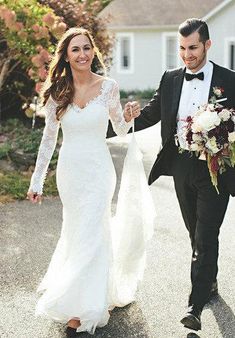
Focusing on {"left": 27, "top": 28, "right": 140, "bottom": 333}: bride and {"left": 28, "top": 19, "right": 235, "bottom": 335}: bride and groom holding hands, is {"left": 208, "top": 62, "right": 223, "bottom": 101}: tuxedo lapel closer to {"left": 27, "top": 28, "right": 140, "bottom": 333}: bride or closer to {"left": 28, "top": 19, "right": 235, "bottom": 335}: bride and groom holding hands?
{"left": 28, "top": 19, "right": 235, "bottom": 335}: bride and groom holding hands

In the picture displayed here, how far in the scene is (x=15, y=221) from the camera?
7.47m

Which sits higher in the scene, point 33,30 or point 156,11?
point 33,30

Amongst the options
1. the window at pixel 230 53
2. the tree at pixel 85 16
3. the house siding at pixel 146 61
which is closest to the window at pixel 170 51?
the house siding at pixel 146 61

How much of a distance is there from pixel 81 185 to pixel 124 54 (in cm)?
2449

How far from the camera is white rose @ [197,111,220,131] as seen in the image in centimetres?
416

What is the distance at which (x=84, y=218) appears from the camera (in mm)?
4441

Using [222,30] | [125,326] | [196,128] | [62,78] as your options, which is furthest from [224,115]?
[222,30]

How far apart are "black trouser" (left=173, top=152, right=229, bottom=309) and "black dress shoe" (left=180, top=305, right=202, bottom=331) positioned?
70 millimetres

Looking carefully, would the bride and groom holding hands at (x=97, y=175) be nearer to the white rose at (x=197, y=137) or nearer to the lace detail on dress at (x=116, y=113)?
the lace detail on dress at (x=116, y=113)

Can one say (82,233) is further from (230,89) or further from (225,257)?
(225,257)

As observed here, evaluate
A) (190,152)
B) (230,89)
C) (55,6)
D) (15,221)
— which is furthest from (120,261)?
(55,6)

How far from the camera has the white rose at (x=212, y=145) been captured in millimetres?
4180

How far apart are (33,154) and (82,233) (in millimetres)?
6100

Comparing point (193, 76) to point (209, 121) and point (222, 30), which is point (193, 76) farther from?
point (222, 30)
